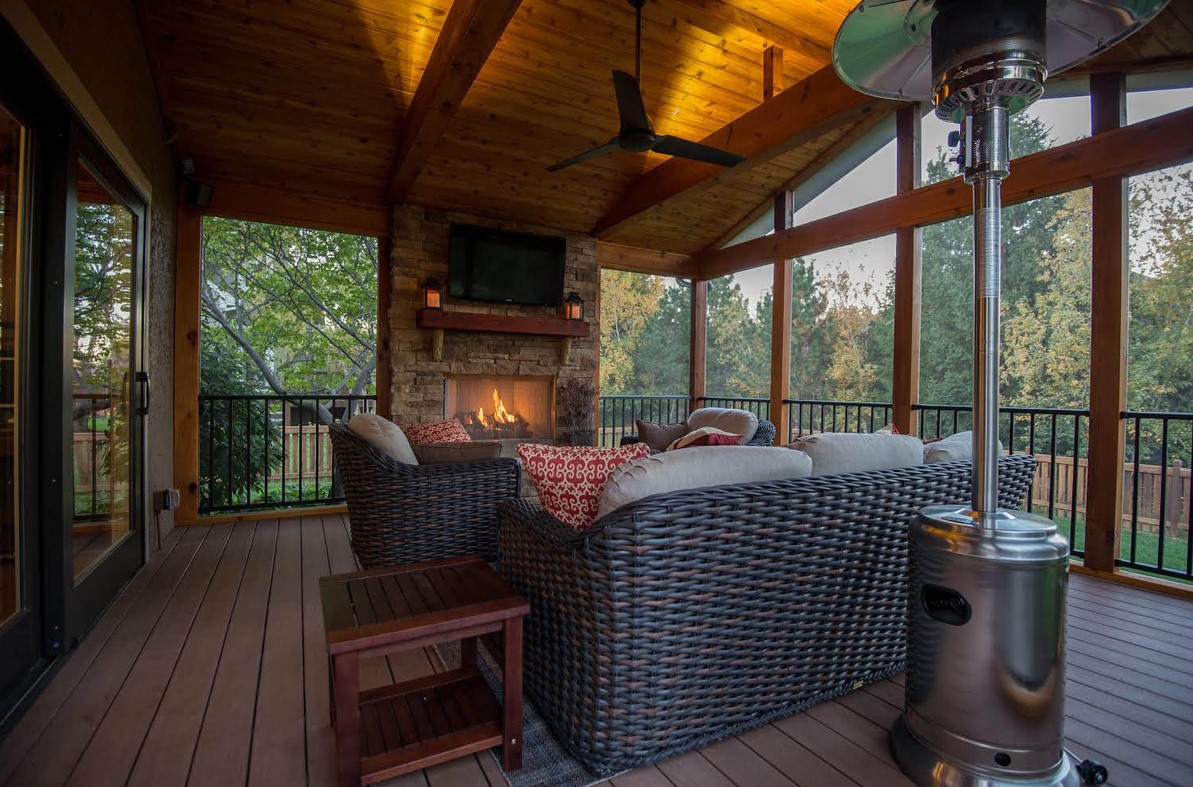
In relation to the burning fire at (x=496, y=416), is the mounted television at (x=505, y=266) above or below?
above

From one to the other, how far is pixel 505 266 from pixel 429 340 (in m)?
0.98

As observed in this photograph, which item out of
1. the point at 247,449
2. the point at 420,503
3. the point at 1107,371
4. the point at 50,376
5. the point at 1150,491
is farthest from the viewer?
the point at 1150,491

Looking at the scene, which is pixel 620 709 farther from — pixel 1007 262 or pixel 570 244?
pixel 1007 262

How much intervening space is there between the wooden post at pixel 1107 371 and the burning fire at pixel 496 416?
4.30 m

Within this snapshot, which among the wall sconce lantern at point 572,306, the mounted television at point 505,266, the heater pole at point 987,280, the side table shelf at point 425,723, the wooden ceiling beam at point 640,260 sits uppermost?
the wooden ceiling beam at point 640,260

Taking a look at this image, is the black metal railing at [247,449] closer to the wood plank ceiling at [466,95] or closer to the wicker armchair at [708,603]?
the wood plank ceiling at [466,95]

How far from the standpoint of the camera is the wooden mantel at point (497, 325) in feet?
15.8

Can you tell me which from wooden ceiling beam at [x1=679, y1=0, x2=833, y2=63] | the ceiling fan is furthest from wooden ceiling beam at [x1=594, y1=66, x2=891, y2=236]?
wooden ceiling beam at [x1=679, y1=0, x2=833, y2=63]

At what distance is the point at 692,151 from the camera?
133 inches

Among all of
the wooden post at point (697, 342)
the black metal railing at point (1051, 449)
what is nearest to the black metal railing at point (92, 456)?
the black metal railing at point (1051, 449)

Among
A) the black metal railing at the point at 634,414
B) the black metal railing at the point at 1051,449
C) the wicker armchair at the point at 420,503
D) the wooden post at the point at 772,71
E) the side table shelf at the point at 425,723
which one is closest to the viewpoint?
the side table shelf at the point at 425,723

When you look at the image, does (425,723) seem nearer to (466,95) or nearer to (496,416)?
(466,95)

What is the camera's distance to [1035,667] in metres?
1.29

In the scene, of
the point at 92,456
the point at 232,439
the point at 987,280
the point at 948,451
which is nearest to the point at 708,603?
the point at 987,280
